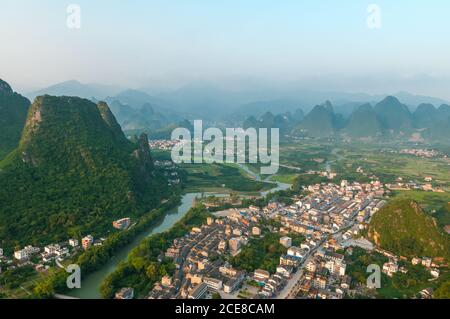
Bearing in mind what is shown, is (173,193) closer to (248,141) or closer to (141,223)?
(141,223)

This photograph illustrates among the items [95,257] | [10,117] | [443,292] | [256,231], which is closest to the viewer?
[443,292]

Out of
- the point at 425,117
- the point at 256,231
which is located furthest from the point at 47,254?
the point at 425,117

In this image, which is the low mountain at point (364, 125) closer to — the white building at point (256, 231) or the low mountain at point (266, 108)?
the low mountain at point (266, 108)

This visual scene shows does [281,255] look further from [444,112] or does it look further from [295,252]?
[444,112]

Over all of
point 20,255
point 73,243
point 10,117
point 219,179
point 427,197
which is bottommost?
point 427,197

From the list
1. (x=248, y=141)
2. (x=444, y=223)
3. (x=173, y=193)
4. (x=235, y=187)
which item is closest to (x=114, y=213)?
(x=173, y=193)

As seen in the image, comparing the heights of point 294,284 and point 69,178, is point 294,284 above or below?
below
